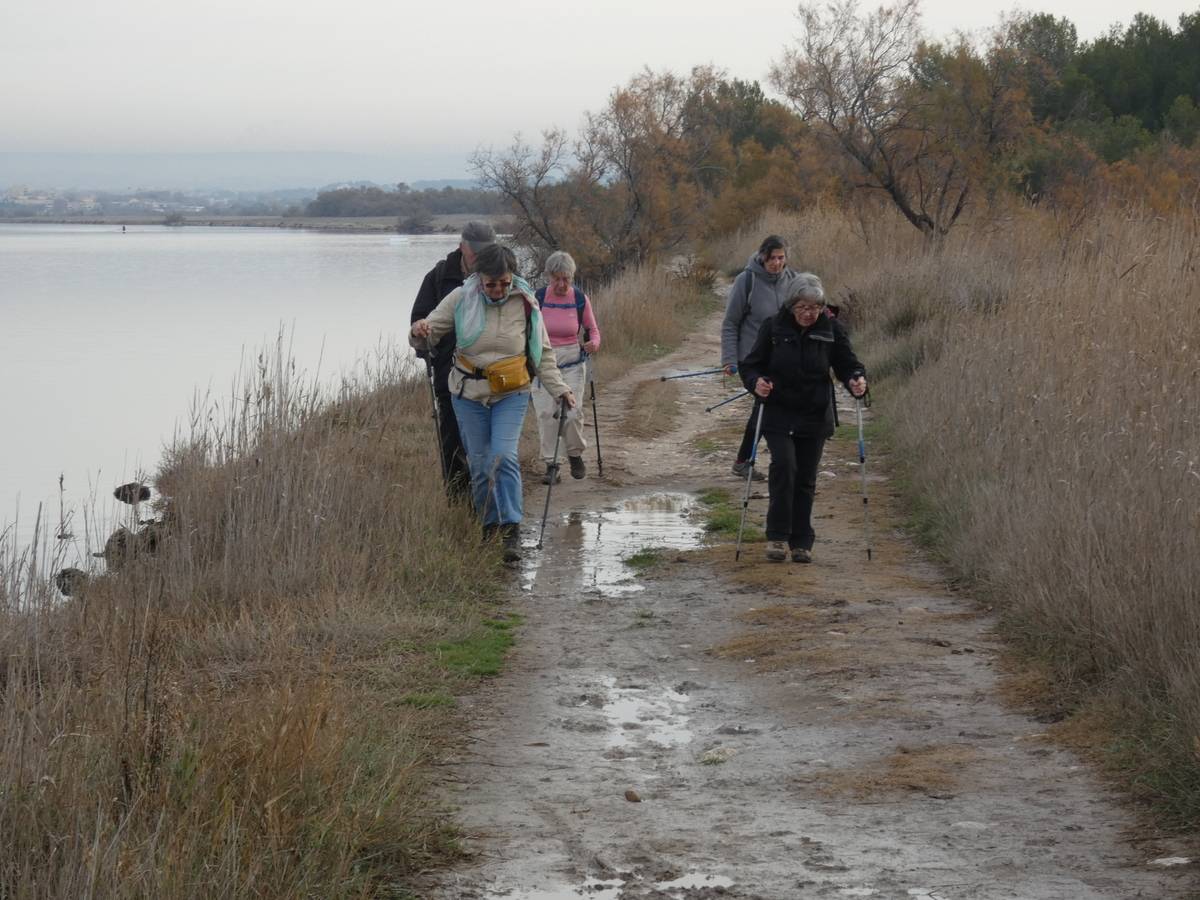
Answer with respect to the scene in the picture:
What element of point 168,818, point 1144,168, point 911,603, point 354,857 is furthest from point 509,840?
point 1144,168

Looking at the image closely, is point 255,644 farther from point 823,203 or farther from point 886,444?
point 823,203

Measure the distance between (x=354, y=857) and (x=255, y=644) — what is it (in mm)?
2640

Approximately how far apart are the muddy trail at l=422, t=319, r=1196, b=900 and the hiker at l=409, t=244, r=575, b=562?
1.81ft

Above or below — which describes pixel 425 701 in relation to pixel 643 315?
below

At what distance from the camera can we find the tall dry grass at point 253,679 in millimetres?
4262

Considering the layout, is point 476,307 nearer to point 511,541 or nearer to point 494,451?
point 494,451

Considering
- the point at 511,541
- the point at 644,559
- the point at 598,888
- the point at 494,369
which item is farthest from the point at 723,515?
the point at 598,888

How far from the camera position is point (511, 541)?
9852 mm

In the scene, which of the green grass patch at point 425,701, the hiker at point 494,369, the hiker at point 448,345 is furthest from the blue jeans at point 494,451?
the green grass patch at point 425,701

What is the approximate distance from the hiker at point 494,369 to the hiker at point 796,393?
4.24ft

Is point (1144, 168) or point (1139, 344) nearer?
point (1139, 344)

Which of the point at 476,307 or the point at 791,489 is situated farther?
the point at 791,489

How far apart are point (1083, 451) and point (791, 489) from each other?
1.87m

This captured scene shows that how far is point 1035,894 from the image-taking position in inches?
181
